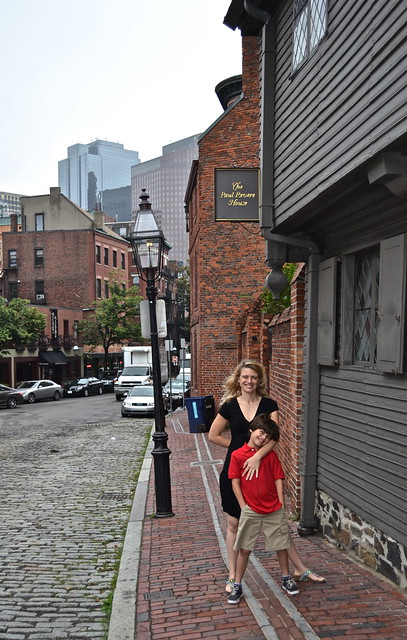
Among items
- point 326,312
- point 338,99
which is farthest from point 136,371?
point 338,99

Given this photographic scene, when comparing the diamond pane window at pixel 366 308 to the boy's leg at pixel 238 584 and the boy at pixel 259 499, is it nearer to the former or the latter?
the boy at pixel 259 499

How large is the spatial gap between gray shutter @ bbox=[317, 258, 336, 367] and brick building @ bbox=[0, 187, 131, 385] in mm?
44659

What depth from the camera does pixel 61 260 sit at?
5375 cm

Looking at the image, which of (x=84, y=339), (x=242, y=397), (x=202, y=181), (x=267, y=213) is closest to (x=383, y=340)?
(x=242, y=397)

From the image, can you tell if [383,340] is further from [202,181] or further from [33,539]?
[202,181]

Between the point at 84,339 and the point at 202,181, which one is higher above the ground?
the point at 202,181

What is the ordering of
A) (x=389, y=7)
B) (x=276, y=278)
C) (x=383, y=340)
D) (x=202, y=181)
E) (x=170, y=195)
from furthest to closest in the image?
1. (x=170, y=195)
2. (x=202, y=181)
3. (x=276, y=278)
4. (x=383, y=340)
5. (x=389, y=7)

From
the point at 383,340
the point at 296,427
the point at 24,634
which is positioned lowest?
the point at 24,634

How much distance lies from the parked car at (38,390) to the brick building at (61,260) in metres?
13.5

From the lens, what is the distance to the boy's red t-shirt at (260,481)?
4.59 meters

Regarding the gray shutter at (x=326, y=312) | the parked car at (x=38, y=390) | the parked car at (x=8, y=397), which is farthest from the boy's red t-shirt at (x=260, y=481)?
the parked car at (x=38, y=390)

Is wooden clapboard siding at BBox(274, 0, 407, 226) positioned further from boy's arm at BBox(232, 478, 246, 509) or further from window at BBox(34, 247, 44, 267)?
window at BBox(34, 247, 44, 267)

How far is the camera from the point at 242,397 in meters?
5.00

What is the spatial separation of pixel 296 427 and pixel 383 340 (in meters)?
2.49
